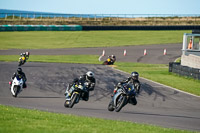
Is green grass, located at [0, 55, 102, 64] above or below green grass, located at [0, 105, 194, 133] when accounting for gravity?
above

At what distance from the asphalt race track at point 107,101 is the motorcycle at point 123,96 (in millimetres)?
389

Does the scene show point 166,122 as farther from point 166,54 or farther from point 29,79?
point 166,54

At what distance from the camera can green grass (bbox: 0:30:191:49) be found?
5717cm

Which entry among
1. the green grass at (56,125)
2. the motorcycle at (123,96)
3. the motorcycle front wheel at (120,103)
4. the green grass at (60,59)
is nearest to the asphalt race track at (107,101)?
the motorcycle front wheel at (120,103)

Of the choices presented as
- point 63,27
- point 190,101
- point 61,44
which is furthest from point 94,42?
point 190,101

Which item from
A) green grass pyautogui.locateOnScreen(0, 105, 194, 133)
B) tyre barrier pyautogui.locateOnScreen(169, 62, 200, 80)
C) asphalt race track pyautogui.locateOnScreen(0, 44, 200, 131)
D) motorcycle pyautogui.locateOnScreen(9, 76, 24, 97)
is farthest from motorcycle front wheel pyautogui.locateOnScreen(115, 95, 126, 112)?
tyre barrier pyautogui.locateOnScreen(169, 62, 200, 80)

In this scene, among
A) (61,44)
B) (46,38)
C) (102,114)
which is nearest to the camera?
(102,114)

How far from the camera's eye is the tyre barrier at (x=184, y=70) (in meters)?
25.9

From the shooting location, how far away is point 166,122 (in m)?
14.0

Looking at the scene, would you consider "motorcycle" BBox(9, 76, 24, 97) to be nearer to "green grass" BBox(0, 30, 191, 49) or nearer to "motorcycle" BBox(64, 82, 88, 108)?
"motorcycle" BBox(64, 82, 88, 108)

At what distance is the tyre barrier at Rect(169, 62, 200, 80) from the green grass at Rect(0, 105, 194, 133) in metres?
14.8

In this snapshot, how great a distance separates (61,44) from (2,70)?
31147 mm

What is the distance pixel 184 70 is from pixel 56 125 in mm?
18161

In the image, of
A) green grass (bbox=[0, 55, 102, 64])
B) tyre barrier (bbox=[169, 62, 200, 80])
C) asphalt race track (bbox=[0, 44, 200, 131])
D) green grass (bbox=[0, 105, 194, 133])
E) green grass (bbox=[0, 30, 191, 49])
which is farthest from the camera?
green grass (bbox=[0, 30, 191, 49])
